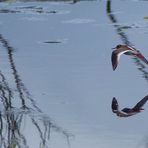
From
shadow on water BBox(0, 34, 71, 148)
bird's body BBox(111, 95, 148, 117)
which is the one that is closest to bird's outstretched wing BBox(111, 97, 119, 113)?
bird's body BBox(111, 95, 148, 117)

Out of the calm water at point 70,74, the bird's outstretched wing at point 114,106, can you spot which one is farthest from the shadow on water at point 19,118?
the bird's outstretched wing at point 114,106

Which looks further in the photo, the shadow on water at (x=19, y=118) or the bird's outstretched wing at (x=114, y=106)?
the bird's outstretched wing at (x=114, y=106)

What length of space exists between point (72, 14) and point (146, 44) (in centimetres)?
72

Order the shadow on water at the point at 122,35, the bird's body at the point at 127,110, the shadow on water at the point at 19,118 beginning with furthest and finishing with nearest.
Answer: the shadow on water at the point at 122,35
the bird's body at the point at 127,110
the shadow on water at the point at 19,118

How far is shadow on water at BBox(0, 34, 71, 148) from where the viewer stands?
75.6 inches

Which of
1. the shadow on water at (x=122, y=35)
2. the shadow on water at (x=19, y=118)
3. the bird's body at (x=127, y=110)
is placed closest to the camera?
the shadow on water at (x=19, y=118)

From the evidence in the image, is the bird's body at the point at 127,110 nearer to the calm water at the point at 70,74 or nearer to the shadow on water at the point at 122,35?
the calm water at the point at 70,74

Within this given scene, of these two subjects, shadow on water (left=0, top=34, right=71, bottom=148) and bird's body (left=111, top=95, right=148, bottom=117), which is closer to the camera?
shadow on water (left=0, top=34, right=71, bottom=148)

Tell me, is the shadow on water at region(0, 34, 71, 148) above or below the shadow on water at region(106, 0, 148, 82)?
above

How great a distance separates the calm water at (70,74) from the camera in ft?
6.49

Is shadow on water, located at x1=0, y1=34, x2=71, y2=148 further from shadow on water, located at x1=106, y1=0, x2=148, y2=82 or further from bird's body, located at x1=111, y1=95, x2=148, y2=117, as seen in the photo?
shadow on water, located at x1=106, y1=0, x2=148, y2=82

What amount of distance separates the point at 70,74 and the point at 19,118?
485 millimetres

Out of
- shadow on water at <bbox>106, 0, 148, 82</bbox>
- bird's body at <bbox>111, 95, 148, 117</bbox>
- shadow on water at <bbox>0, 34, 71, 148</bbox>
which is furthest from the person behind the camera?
shadow on water at <bbox>106, 0, 148, 82</bbox>

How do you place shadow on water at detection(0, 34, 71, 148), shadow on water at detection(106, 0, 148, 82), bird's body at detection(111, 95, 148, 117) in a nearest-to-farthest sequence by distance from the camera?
1. shadow on water at detection(0, 34, 71, 148)
2. bird's body at detection(111, 95, 148, 117)
3. shadow on water at detection(106, 0, 148, 82)
